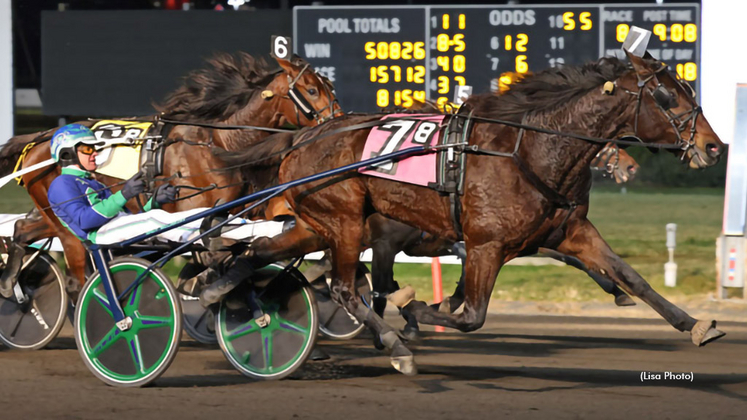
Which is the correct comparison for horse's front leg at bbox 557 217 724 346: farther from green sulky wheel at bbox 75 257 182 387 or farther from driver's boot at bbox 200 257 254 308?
green sulky wheel at bbox 75 257 182 387

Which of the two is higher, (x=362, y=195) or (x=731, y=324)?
(x=362, y=195)

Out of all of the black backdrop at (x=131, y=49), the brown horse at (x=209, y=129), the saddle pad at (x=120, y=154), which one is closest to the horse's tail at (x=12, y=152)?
the brown horse at (x=209, y=129)

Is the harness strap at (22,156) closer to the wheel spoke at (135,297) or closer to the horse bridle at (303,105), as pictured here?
the horse bridle at (303,105)

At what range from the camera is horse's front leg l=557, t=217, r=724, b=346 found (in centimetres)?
670

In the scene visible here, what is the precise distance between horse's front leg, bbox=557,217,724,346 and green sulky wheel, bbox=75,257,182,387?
2221mm

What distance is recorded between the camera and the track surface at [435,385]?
602 centimetres

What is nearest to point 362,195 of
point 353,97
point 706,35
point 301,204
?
point 301,204

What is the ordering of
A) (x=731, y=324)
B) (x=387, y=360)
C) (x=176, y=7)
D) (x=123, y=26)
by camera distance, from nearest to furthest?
1. (x=387, y=360)
2. (x=731, y=324)
3. (x=123, y=26)
4. (x=176, y=7)

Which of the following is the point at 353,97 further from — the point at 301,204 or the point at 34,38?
the point at 34,38

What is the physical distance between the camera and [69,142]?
692 cm

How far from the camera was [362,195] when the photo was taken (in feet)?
23.7

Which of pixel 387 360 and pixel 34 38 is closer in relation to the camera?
pixel 387 360

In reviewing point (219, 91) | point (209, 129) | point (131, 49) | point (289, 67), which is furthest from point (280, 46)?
point (131, 49)

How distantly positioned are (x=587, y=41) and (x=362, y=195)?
5.69m
